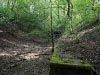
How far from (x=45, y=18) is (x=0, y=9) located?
31.1 ft

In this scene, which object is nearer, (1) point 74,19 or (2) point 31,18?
(1) point 74,19

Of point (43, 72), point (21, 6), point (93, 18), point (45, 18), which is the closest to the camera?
point (43, 72)

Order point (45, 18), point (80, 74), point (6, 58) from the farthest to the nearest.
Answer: point (45, 18) → point (6, 58) → point (80, 74)

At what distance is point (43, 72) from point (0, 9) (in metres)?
19.5

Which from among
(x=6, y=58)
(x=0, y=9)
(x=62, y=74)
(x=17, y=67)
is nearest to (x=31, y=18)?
(x=0, y=9)

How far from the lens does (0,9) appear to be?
87.1ft

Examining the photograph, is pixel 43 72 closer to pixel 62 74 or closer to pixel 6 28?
pixel 62 74

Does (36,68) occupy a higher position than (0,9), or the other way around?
(0,9)

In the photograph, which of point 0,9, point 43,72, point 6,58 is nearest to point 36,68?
point 43,72

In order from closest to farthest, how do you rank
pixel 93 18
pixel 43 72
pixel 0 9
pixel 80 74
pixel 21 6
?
pixel 80 74, pixel 43 72, pixel 93 18, pixel 0 9, pixel 21 6

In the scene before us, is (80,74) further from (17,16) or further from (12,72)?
(17,16)

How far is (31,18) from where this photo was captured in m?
29.0

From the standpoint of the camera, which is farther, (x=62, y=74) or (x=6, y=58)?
(x=6, y=58)

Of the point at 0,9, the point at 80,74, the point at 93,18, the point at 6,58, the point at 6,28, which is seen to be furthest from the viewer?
the point at 0,9
